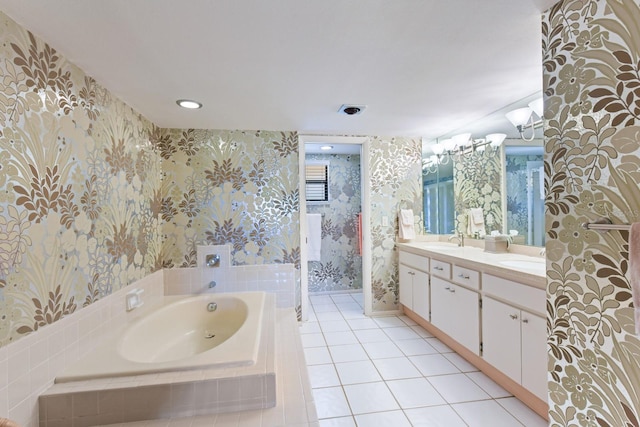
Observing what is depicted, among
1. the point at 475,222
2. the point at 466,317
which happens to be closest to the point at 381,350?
the point at 466,317

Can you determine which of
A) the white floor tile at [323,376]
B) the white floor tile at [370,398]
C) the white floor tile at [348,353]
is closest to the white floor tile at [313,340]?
the white floor tile at [348,353]

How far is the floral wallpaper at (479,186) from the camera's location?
2.57 m

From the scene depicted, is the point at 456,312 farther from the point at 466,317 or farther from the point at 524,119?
the point at 524,119

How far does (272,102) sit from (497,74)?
4.97ft

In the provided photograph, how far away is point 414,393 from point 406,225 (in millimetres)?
1768

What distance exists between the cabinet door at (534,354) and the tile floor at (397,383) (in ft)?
0.69

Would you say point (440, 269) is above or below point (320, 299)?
above

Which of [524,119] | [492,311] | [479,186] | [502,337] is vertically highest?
[524,119]

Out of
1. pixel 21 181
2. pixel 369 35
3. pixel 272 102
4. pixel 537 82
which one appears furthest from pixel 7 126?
pixel 537 82

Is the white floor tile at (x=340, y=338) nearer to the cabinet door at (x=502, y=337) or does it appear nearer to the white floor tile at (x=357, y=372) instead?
the white floor tile at (x=357, y=372)

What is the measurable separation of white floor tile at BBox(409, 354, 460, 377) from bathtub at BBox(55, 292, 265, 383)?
129 centimetres

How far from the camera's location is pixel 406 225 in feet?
10.7

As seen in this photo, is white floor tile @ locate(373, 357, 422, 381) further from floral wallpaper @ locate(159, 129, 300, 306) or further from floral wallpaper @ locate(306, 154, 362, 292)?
floral wallpaper @ locate(306, 154, 362, 292)

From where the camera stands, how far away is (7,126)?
3.70 ft
